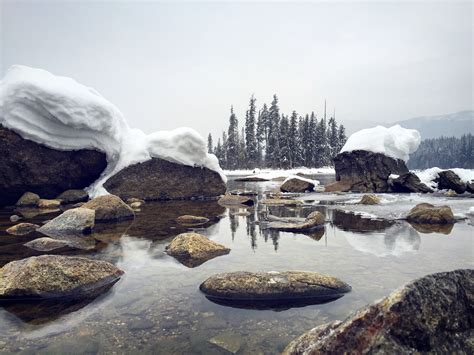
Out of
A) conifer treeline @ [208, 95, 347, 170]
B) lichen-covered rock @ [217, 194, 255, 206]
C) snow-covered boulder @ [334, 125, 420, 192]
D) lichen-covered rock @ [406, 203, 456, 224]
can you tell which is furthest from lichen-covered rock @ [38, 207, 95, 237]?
conifer treeline @ [208, 95, 347, 170]

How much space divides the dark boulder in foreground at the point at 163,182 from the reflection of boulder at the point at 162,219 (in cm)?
235

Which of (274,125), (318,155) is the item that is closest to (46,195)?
(274,125)

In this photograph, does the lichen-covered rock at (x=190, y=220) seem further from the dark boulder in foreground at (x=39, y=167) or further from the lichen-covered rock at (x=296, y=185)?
the lichen-covered rock at (x=296, y=185)

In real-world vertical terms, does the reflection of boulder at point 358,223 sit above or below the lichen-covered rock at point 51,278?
below

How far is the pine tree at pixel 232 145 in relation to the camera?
232ft

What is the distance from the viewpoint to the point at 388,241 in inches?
295

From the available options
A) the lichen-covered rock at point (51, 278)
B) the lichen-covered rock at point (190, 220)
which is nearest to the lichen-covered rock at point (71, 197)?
the lichen-covered rock at point (190, 220)

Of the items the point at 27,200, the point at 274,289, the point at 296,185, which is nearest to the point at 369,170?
the point at 296,185

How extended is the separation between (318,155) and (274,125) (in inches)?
470

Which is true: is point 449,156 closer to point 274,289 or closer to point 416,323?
point 274,289

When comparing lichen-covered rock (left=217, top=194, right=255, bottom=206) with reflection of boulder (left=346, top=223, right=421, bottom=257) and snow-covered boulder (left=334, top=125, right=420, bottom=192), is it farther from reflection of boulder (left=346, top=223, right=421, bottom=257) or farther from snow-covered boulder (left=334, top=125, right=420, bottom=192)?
snow-covered boulder (left=334, top=125, right=420, bottom=192)

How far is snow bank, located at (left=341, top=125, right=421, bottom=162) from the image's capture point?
2350cm

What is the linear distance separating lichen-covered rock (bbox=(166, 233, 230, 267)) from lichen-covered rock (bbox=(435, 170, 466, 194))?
18.9 meters

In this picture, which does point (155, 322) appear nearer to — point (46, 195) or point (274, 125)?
point (46, 195)
